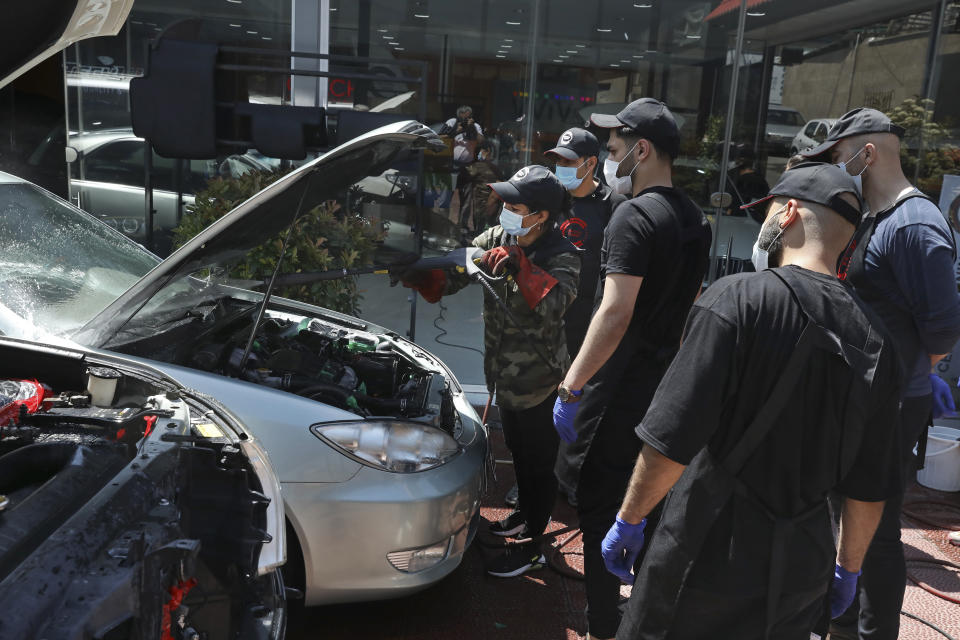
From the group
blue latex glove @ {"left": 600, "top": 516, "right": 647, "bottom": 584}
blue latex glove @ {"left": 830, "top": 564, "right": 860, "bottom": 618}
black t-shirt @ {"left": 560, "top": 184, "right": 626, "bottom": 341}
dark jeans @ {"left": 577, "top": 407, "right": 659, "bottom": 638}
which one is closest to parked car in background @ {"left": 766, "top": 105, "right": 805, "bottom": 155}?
black t-shirt @ {"left": 560, "top": 184, "right": 626, "bottom": 341}

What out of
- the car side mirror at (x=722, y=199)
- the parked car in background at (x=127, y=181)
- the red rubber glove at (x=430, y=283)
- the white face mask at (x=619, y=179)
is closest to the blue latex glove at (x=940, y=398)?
the white face mask at (x=619, y=179)

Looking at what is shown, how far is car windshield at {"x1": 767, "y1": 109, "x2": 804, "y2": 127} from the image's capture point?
6961mm

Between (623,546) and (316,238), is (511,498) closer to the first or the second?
(316,238)

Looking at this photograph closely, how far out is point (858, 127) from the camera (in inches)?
128

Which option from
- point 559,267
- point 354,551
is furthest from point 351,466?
point 559,267

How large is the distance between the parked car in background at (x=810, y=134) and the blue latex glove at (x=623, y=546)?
5372 millimetres

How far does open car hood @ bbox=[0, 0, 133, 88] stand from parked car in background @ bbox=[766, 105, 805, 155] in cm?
591

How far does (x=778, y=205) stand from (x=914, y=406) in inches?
58.5

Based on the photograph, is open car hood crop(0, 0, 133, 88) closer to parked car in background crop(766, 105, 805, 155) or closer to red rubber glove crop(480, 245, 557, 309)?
red rubber glove crop(480, 245, 557, 309)

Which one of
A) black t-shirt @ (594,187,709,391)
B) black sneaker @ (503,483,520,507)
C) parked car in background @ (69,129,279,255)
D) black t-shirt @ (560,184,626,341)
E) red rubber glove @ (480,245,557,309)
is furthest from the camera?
parked car in background @ (69,129,279,255)

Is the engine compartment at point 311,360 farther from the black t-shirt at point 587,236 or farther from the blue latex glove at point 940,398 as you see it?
the blue latex glove at point 940,398

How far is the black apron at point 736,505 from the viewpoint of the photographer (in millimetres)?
1954

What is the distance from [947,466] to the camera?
213 inches

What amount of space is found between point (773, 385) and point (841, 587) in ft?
2.66
